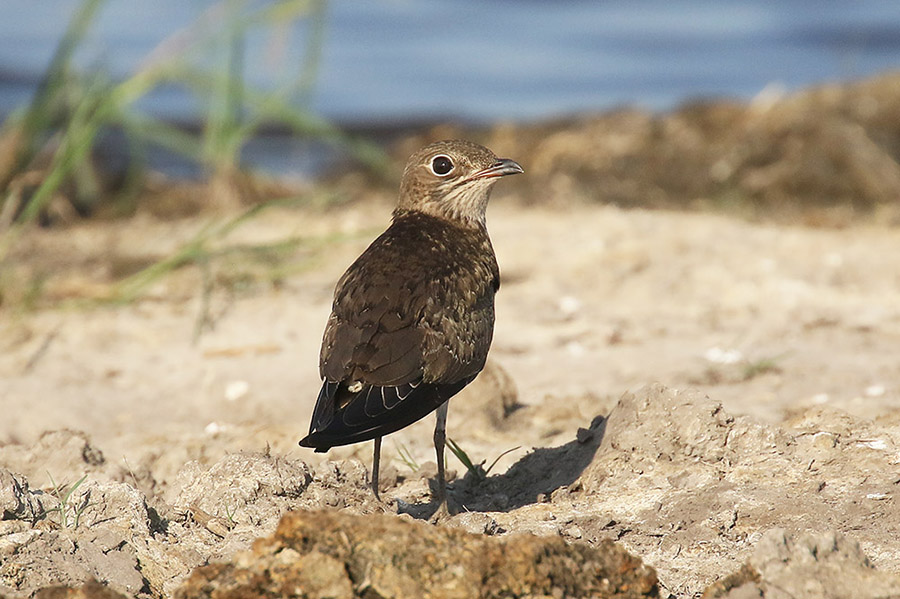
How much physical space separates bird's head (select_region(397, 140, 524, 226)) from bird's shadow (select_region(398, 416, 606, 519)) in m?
1.10

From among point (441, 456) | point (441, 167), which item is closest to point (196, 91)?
point (441, 167)

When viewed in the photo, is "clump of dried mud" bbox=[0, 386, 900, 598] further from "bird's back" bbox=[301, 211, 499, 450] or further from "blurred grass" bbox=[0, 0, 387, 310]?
"blurred grass" bbox=[0, 0, 387, 310]

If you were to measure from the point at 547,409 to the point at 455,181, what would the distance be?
1110mm

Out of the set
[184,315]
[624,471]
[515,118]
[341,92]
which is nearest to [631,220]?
[184,315]

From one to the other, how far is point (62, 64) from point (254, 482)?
14.1ft

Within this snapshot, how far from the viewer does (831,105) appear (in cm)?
1262

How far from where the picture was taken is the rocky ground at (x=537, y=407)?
3.18 meters

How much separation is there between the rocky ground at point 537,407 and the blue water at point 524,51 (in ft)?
25.2

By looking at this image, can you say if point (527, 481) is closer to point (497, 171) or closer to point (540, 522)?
point (540, 522)

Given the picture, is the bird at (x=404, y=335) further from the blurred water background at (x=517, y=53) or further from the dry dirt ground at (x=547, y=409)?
the blurred water background at (x=517, y=53)

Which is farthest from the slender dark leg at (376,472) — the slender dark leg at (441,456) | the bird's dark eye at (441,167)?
the bird's dark eye at (441,167)

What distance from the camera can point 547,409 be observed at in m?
5.70

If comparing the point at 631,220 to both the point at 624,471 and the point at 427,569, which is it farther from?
the point at 427,569

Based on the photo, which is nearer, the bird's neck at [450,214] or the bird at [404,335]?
the bird at [404,335]
